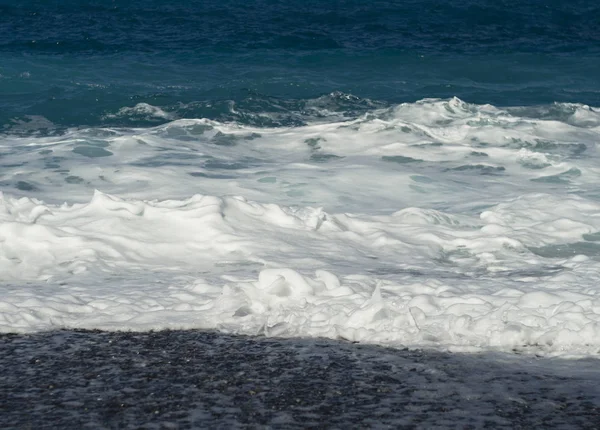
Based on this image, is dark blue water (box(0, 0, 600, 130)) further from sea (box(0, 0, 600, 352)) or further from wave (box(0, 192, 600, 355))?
wave (box(0, 192, 600, 355))

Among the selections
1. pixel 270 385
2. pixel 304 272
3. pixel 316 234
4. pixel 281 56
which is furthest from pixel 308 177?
pixel 281 56

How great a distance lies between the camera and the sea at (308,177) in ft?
16.5

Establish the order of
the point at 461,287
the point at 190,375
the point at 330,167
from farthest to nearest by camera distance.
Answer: the point at 330,167, the point at 461,287, the point at 190,375

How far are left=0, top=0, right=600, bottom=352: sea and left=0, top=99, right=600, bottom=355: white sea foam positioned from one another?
0.02m

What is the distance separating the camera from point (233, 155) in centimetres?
1063

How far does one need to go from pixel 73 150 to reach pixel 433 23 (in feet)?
41.1

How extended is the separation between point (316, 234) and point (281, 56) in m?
12.1

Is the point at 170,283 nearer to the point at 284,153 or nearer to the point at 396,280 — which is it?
the point at 396,280

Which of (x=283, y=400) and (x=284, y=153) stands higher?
(x=283, y=400)

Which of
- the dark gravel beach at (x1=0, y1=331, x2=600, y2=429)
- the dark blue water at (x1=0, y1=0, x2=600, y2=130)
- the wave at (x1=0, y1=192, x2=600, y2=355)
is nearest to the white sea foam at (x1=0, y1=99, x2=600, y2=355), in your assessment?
the wave at (x1=0, y1=192, x2=600, y2=355)

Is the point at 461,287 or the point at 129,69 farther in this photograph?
the point at 129,69

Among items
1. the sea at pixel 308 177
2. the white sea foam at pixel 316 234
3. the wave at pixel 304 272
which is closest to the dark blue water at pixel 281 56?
the sea at pixel 308 177

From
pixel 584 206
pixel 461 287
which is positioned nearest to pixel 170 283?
pixel 461 287

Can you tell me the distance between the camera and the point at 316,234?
6844 millimetres
